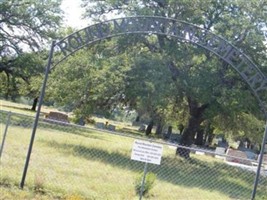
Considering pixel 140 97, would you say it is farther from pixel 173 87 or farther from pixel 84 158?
pixel 84 158

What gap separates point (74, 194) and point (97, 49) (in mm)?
11985

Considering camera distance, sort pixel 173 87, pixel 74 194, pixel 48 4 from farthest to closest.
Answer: pixel 48 4, pixel 173 87, pixel 74 194

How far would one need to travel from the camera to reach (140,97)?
1797 centimetres

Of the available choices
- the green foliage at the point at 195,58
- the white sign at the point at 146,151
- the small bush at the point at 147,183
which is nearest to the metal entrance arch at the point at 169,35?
the white sign at the point at 146,151

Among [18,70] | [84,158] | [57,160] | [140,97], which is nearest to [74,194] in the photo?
[57,160]

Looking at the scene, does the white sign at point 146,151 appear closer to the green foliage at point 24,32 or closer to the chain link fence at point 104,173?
the chain link fence at point 104,173

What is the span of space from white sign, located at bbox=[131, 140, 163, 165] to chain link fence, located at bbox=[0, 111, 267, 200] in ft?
2.70

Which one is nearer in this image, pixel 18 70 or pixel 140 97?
pixel 140 97

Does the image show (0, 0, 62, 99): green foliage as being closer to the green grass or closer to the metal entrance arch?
the green grass

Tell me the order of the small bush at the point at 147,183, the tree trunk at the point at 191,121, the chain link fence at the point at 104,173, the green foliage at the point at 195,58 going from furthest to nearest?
the tree trunk at the point at 191,121 < the green foliage at the point at 195,58 < the small bush at the point at 147,183 < the chain link fence at the point at 104,173

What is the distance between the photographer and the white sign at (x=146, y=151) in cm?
824

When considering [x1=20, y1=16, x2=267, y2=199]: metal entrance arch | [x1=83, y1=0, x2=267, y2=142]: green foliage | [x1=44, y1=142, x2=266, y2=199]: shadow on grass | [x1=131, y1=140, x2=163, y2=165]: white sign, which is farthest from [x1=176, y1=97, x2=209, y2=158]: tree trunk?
[x1=131, y1=140, x2=163, y2=165]: white sign

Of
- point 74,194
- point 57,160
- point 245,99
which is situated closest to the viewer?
point 74,194

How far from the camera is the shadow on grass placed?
48.3ft
